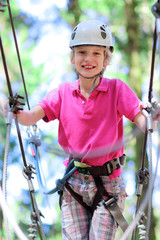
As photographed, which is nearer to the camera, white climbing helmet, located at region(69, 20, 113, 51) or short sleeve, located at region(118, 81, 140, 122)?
short sleeve, located at region(118, 81, 140, 122)

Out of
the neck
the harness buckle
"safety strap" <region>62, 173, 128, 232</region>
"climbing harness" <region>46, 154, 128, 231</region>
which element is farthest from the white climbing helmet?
the harness buckle

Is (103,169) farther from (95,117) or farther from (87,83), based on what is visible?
(87,83)


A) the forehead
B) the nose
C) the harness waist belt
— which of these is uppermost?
the forehead

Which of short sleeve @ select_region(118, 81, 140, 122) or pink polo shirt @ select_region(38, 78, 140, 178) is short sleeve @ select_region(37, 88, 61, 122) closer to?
pink polo shirt @ select_region(38, 78, 140, 178)

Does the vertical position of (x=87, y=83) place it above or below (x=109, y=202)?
above

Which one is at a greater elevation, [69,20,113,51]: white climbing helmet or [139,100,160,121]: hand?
[69,20,113,51]: white climbing helmet

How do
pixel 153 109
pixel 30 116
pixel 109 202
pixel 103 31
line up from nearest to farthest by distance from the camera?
pixel 153 109 < pixel 109 202 < pixel 30 116 < pixel 103 31

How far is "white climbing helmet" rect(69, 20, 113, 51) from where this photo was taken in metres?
Answer: 2.50

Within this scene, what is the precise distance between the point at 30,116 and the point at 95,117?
401 mm

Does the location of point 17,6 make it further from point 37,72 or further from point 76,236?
point 76,236

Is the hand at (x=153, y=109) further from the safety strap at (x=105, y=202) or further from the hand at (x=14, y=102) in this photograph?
the hand at (x=14, y=102)

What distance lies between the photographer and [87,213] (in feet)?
8.11

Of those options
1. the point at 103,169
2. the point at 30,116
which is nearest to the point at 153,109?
the point at 103,169

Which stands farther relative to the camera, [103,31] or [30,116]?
[103,31]
